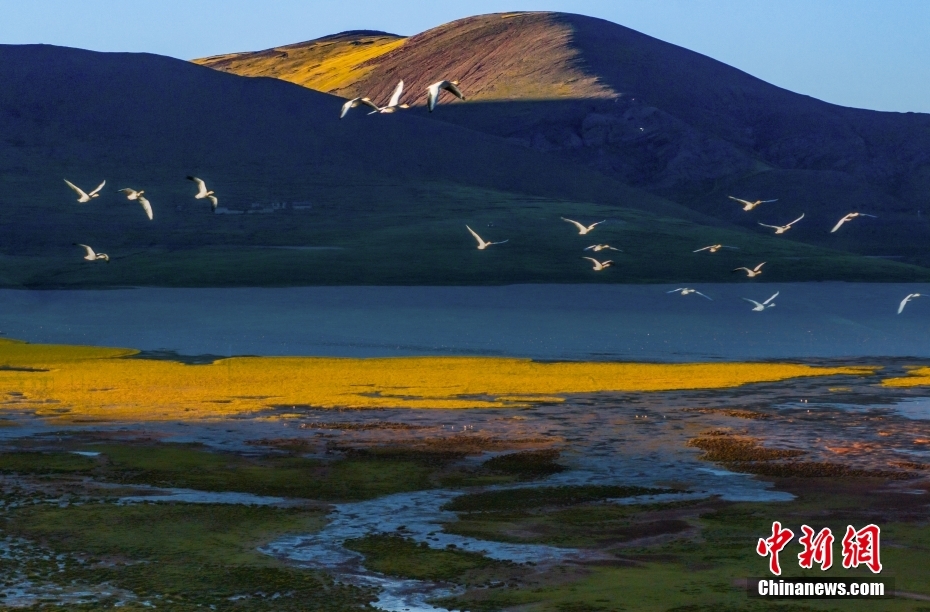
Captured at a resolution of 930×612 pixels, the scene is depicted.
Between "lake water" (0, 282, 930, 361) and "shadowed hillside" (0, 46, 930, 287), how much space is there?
46.3 feet

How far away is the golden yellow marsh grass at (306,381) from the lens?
36.2 metres

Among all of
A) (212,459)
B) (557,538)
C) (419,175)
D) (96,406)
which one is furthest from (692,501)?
(419,175)

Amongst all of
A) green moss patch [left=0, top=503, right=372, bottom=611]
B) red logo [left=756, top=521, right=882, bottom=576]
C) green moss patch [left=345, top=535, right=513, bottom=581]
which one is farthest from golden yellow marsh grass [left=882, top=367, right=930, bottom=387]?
green moss patch [left=345, top=535, right=513, bottom=581]

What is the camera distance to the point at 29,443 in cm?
2891

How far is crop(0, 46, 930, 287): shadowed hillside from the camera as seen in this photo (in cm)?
11750

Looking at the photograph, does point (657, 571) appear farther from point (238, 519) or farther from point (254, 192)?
point (254, 192)

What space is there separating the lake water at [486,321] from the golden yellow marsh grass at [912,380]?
824cm

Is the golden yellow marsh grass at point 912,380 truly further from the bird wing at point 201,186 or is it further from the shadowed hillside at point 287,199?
the shadowed hillside at point 287,199

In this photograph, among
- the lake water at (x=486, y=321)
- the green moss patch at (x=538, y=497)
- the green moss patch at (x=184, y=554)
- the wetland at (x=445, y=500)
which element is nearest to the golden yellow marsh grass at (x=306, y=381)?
the wetland at (x=445, y=500)

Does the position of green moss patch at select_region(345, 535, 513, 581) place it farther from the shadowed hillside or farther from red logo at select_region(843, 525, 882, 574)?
the shadowed hillside

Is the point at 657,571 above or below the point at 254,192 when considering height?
below

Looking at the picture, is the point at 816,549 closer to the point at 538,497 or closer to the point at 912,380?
the point at 538,497

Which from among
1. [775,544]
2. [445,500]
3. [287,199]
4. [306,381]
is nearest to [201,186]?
[306,381]

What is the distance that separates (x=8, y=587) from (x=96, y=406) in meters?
18.0
